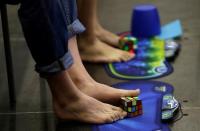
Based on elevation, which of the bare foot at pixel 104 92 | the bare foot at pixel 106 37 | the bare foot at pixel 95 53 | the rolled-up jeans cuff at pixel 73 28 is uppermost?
the rolled-up jeans cuff at pixel 73 28

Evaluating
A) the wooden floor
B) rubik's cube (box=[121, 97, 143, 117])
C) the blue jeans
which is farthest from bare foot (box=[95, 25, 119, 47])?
the blue jeans

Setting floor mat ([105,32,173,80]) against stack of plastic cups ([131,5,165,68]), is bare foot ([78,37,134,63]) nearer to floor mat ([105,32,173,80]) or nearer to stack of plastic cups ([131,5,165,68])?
floor mat ([105,32,173,80])

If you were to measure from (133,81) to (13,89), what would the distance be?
419 millimetres

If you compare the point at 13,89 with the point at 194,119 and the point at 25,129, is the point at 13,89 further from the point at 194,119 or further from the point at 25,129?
the point at 194,119

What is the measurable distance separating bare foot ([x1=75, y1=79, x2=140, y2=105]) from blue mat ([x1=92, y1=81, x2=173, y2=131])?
7cm

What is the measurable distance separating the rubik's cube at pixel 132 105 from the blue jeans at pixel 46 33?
0.23 m

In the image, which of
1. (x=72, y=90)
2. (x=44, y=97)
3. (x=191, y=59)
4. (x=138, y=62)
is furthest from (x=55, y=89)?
(x=191, y=59)

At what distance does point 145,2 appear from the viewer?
2.61 meters

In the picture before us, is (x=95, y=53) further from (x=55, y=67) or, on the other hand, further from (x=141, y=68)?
(x=55, y=67)

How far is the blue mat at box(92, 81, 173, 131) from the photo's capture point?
1.31 m

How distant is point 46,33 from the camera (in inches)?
47.1

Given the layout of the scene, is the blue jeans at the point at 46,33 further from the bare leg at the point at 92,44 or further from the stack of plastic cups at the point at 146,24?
the stack of plastic cups at the point at 146,24

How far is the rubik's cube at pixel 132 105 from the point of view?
136cm

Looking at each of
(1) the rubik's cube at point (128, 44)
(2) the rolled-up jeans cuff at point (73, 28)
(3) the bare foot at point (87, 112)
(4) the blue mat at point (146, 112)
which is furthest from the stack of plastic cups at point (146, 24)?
(3) the bare foot at point (87, 112)
